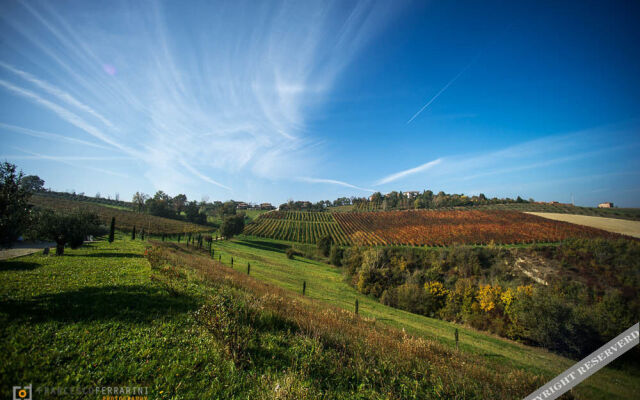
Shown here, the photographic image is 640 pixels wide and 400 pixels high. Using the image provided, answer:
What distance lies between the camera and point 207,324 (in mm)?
5488

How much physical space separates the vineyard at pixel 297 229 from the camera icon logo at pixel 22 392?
2513 inches

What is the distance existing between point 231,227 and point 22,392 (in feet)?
241

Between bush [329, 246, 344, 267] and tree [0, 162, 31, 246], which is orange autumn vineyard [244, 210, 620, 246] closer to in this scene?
bush [329, 246, 344, 267]

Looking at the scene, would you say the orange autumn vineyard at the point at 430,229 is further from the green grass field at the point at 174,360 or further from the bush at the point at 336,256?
the green grass field at the point at 174,360

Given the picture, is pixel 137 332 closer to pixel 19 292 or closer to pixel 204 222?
pixel 19 292

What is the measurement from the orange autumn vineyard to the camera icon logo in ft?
112

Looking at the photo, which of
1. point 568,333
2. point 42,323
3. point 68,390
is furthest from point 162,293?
point 568,333

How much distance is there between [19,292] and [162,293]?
166 inches

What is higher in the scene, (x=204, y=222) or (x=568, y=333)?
(x=204, y=222)

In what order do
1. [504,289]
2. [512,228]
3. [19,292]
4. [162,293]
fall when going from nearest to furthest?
1. [19,292]
2. [162,293]
3. [504,289]
4. [512,228]

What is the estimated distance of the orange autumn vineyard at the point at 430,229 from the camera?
127ft

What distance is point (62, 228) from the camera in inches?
763

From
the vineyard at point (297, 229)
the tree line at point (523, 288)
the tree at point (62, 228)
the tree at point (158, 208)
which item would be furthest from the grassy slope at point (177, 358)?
Answer: the tree at point (158, 208)

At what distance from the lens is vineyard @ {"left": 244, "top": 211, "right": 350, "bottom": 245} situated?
7506cm
